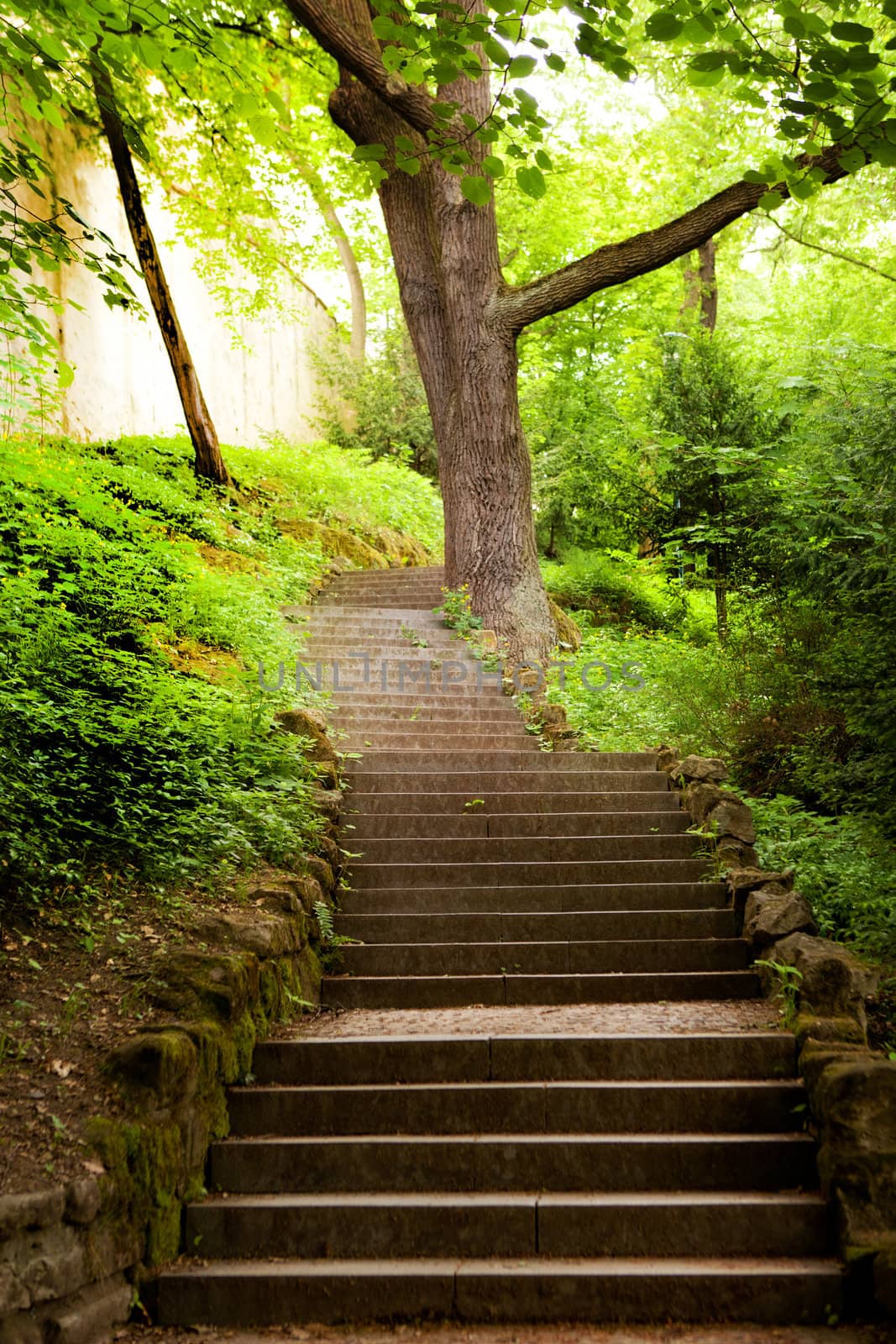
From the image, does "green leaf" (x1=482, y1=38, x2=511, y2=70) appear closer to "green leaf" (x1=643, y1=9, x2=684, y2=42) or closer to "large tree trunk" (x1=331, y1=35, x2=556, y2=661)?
"green leaf" (x1=643, y1=9, x2=684, y2=42)

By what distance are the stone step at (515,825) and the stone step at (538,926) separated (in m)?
0.91

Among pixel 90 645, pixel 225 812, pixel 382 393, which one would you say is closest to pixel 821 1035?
pixel 225 812

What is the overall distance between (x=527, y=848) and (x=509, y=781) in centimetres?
102

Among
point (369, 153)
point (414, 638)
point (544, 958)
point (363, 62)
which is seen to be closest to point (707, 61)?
point (369, 153)

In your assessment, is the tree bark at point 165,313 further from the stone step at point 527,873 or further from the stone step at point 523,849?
the stone step at point 527,873

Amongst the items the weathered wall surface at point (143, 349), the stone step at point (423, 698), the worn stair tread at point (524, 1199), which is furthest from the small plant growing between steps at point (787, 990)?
the weathered wall surface at point (143, 349)

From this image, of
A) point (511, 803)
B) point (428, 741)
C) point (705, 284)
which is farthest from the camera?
point (705, 284)

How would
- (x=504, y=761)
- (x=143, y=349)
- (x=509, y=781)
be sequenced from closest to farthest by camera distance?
(x=509, y=781)
(x=504, y=761)
(x=143, y=349)

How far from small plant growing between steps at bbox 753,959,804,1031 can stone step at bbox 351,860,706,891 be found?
4.12 feet

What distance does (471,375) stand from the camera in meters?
11.9

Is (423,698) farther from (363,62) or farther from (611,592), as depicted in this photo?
(611,592)

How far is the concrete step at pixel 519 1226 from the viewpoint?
3615mm

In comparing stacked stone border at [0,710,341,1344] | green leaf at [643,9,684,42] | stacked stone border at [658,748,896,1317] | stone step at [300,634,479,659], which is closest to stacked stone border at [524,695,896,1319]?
stacked stone border at [658,748,896,1317]

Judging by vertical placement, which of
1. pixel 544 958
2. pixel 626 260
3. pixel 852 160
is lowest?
pixel 544 958
